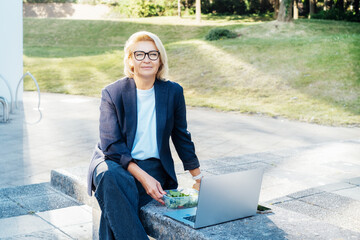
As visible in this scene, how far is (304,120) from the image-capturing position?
31.7 ft

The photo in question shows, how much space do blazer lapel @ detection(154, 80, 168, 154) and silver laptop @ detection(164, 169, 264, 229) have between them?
518mm

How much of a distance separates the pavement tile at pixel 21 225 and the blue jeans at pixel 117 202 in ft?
3.15

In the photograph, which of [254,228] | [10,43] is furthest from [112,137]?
[10,43]

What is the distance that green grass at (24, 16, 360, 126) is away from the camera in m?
11.5

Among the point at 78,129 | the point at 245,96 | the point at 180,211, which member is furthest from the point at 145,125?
the point at 245,96

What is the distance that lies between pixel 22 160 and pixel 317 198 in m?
3.63

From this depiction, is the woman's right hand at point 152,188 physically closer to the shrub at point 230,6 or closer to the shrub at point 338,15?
the shrub at point 338,15

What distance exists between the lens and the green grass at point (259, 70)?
37.6ft

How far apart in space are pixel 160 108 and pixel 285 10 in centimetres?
1841

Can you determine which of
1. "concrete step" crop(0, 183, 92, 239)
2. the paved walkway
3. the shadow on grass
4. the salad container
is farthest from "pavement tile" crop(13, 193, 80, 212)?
the shadow on grass

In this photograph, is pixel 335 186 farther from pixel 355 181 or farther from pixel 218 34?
pixel 218 34

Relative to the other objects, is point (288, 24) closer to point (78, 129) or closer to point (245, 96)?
point (245, 96)

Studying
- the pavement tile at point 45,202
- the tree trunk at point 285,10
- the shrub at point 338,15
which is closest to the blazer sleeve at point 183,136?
the pavement tile at point 45,202

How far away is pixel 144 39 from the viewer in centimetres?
281
